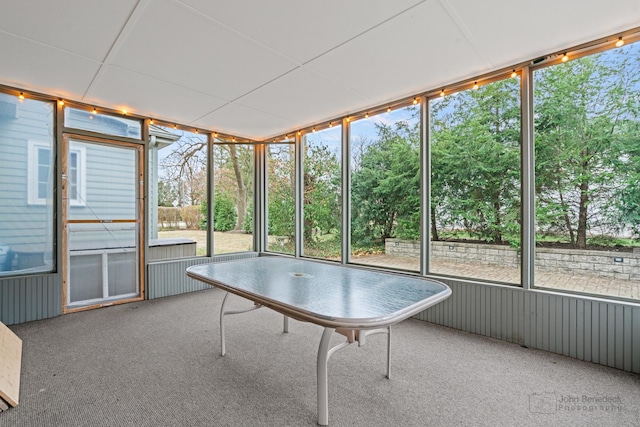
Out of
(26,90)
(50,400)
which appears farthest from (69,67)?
(50,400)

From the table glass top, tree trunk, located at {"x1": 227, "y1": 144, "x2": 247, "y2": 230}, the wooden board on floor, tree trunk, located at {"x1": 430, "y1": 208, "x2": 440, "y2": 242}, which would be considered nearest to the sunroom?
tree trunk, located at {"x1": 430, "y1": 208, "x2": 440, "y2": 242}

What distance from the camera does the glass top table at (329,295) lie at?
4.81 ft

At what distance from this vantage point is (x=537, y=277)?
2.75 m

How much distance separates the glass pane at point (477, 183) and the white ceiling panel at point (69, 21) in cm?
314

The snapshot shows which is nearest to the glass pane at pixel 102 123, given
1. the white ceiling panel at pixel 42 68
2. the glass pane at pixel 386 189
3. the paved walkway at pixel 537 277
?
the white ceiling panel at pixel 42 68

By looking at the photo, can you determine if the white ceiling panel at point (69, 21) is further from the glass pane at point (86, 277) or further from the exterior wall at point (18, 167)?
the glass pane at point (86, 277)

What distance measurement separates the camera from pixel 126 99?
3600mm

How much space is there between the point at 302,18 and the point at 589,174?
2757 millimetres

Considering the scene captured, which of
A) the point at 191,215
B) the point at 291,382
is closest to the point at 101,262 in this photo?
the point at 191,215

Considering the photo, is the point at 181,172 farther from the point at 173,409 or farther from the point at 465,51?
the point at 465,51

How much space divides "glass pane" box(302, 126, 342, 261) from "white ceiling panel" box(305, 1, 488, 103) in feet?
4.38

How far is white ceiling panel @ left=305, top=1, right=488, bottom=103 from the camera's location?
2.18m

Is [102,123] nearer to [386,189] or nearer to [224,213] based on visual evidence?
[224,213]

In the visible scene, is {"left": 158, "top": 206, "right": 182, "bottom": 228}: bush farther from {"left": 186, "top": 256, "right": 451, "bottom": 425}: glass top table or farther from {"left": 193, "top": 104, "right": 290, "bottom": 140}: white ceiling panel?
{"left": 186, "top": 256, "right": 451, "bottom": 425}: glass top table
